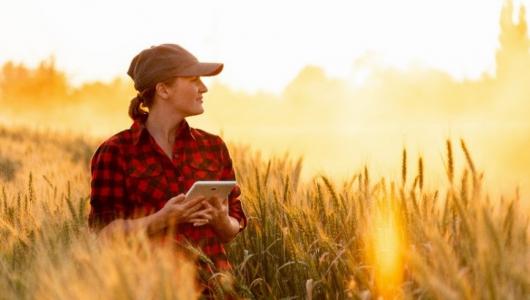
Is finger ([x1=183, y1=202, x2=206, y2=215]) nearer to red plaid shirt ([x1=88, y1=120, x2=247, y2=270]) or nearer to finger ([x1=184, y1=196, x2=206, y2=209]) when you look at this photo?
finger ([x1=184, y1=196, x2=206, y2=209])

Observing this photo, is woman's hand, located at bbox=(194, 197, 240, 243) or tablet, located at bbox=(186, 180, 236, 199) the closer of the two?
tablet, located at bbox=(186, 180, 236, 199)

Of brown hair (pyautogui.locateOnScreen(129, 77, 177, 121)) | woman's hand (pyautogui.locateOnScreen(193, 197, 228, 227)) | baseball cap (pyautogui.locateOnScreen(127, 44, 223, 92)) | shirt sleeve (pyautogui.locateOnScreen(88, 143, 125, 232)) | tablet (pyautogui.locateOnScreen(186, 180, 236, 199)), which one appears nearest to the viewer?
tablet (pyautogui.locateOnScreen(186, 180, 236, 199))

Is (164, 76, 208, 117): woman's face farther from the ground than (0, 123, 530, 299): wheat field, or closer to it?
farther from the ground

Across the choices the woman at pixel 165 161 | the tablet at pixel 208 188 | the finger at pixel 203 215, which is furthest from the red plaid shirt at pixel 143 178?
the tablet at pixel 208 188

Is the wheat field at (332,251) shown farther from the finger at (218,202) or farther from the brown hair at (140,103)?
the brown hair at (140,103)

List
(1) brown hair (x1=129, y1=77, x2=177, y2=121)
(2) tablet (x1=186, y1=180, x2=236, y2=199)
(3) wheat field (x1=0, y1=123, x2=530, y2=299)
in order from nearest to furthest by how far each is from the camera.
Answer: (3) wheat field (x1=0, y1=123, x2=530, y2=299) → (2) tablet (x1=186, y1=180, x2=236, y2=199) → (1) brown hair (x1=129, y1=77, x2=177, y2=121)

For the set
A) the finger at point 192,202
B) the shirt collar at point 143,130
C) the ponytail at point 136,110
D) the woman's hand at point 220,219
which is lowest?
the woman's hand at point 220,219

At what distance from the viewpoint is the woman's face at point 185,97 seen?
306cm

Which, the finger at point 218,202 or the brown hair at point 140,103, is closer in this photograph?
the finger at point 218,202

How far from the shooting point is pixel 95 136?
14.0m

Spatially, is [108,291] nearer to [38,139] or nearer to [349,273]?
[349,273]

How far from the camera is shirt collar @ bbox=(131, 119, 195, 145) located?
3.04 metres

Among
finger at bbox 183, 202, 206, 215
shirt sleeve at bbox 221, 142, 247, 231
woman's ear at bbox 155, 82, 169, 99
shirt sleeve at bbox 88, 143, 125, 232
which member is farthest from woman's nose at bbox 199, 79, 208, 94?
finger at bbox 183, 202, 206, 215

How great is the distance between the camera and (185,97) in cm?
307
